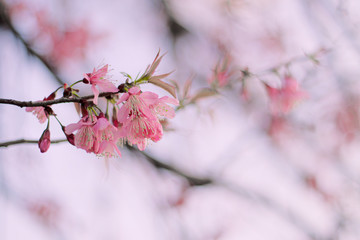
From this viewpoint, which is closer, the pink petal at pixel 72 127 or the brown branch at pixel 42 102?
the brown branch at pixel 42 102

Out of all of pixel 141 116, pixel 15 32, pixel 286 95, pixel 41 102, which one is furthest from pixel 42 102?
Result: pixel 15 32

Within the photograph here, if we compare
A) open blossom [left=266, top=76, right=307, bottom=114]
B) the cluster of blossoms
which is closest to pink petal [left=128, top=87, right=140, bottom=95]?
the cluster of blossoms

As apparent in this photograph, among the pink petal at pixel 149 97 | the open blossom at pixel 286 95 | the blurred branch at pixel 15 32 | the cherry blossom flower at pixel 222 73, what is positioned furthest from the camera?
the blurred branch at pixel 15 32

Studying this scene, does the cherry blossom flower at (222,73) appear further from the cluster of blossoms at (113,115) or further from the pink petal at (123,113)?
the pink petal at (123,113)

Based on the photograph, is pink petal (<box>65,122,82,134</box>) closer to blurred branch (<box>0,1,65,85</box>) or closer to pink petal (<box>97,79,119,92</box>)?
pink petal (<box>97,79,119,92</box>)

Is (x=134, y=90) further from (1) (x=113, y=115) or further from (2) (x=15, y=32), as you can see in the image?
(2) (x=15, y=32)

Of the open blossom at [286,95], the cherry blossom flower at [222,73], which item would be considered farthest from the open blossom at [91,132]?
the open blossom at [286,95]

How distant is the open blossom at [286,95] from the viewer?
7.02 feet

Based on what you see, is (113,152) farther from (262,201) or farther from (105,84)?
(262,201)

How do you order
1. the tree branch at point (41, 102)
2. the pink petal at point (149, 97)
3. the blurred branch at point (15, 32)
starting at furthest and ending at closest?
the blurred branch at point (15, 32) → the pink petal at point (149, 97) → the tree branch at point (41, 102)

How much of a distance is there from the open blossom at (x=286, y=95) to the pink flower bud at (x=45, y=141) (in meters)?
1.44

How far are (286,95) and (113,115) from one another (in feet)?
4.43

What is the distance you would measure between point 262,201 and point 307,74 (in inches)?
68.0

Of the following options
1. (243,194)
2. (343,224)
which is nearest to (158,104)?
(243,194)
